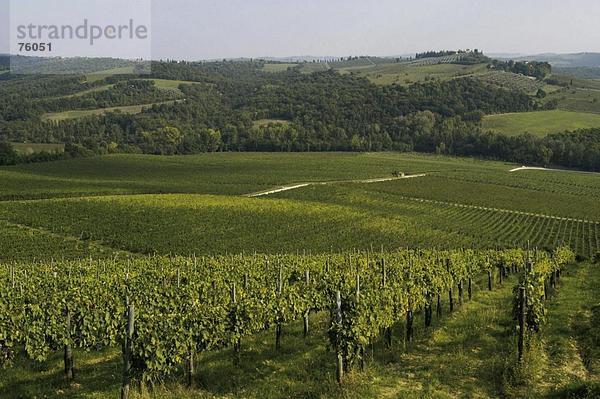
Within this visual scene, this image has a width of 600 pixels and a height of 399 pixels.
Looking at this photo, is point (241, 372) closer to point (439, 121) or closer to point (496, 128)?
point (496, 128)

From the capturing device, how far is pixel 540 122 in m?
164

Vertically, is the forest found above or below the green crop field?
above

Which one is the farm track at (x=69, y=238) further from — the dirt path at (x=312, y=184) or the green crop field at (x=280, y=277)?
the dirt path at (x=312, y=184)

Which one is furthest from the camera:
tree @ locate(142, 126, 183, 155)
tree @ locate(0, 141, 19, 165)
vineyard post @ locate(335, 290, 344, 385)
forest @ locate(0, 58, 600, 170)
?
tree @ locate(142, 126, 183, 155)

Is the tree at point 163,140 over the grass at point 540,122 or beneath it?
beneath

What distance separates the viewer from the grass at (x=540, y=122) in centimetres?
15500

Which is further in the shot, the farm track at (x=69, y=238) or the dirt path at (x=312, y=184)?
the dirt path at (x=312, y=184)

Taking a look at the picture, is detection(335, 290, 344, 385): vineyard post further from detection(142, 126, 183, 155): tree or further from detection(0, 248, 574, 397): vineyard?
detection(142, 126, 183, 155): tree

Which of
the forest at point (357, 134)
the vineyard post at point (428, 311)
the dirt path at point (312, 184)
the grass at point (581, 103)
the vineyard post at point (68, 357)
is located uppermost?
the grass at point (581, 103)

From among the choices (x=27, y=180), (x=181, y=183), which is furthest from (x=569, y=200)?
(x=27, y=180)

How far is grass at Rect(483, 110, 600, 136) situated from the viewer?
15500cm

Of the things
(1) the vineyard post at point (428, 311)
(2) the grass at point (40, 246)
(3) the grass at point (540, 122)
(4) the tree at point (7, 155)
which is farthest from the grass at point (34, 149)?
(3) the grass at point (540, 122)

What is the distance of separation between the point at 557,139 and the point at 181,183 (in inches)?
4311

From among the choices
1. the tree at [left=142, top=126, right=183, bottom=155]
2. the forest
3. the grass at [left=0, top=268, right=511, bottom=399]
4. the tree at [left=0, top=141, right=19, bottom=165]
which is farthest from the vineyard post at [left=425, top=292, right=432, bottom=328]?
the tree at [left=142, top=126, right=183, bottom=155]
